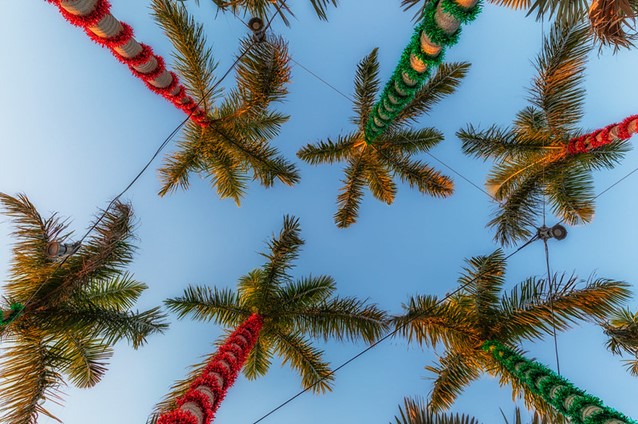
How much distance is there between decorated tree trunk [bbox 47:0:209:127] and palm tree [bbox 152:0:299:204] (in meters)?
2.43

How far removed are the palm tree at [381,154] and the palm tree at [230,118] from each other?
1.64m

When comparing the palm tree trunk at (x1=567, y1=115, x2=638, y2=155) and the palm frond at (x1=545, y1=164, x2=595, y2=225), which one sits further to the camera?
the palm frond at (x1=545, y1=164, x2=595, y2=225)

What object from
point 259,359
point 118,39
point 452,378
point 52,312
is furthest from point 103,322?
point 452,378

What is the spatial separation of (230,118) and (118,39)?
5.15m

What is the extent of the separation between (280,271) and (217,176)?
363cm

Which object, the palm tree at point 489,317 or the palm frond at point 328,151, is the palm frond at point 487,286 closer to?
the palm tree at point 489,317

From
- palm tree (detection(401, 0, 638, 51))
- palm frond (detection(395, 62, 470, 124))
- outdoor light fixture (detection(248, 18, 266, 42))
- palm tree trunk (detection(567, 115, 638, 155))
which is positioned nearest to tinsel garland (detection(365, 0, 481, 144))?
palm tree (detection(401, 0, 638, 51))

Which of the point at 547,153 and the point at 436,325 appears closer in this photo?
the point at 436,325

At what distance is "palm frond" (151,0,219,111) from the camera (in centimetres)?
838

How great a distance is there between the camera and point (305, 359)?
8758 millimetres

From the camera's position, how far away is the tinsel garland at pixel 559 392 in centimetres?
498

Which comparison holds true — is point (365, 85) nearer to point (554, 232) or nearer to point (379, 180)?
point (379, 180)

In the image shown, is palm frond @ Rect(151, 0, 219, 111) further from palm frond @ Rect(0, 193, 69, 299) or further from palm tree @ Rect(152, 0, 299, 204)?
palm frond @ Rect(0, 193, 69, 299)

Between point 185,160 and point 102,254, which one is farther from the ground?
point 185,160
